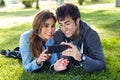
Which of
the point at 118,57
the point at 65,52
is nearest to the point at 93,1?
the point at 118,57

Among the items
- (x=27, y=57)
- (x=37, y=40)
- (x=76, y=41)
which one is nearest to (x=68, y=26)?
(x=76, y=41)

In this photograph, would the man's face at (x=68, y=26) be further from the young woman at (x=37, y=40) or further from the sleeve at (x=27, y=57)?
the sleeve at (x=27, y=57)

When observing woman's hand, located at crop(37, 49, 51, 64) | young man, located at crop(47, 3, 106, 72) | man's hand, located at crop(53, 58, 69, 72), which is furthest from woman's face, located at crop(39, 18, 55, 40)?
man's hand, located at crop(53, 58, 69, 72)

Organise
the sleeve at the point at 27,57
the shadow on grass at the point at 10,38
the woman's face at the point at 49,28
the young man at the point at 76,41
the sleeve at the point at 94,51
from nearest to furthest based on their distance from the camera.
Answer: the young man at the point at 76,41 < the sleeve at the point at 94,51 < the woman's face at the point at 49,28 < the sleeve at the point at 27,57 < the shadow on grass at the point at 10,38

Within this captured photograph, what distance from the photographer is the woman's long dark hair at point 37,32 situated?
4.64 meters

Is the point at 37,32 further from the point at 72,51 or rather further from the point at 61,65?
the point at 72,51

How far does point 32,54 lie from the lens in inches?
192

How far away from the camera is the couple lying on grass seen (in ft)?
14.3

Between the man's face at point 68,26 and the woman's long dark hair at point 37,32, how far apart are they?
34 cm

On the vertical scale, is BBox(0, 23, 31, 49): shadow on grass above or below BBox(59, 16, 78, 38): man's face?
below

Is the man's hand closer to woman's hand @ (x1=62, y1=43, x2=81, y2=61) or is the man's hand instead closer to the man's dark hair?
woman's hand @ (x1=62, y1=43, x2=81, y2=61)

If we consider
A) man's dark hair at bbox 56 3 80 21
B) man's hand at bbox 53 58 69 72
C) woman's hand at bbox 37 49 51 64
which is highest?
man's dark hair at bbox 56 3 80 21

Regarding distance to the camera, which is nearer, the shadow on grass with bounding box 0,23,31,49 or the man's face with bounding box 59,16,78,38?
the man's face with bounding box 59,16,78,38

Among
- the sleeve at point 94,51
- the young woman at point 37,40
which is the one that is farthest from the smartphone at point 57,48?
the sleeve at point 94,51
